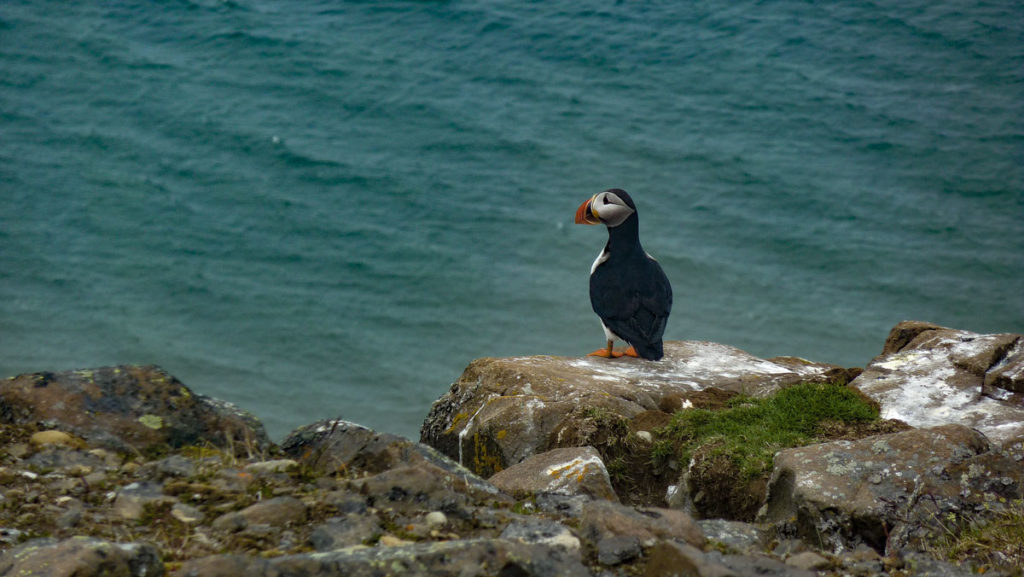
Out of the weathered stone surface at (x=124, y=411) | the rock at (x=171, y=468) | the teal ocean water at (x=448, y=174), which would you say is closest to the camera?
the rock at (x=171, y=468)

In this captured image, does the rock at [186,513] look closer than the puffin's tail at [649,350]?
Yes

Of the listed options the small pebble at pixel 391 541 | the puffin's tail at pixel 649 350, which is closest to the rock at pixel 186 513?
the small pebble at pixel 391 541

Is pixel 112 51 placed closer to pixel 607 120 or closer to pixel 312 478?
pixel 607 120

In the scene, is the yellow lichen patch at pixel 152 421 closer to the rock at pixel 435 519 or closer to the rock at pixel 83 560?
the rock at pixel 83 560

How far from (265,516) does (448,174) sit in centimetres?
2584

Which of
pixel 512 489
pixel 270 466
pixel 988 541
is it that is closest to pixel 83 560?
pixel 270 466

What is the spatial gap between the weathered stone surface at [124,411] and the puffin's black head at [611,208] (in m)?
5.42

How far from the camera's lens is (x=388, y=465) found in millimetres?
4414

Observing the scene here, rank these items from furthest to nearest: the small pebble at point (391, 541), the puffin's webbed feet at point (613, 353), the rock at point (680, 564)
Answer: the puffin's webbed feet at point (613, 353), the small pebble at point (391, 541), the rock at point (680, 564)

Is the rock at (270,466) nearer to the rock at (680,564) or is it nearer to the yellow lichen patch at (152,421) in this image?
the yellow lichen patch at (152,421)

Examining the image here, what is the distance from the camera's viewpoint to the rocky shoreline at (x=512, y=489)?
3.40 metres

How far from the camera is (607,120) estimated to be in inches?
1204

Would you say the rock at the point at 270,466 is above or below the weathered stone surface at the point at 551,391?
above

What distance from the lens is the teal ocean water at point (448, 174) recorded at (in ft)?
78.8
